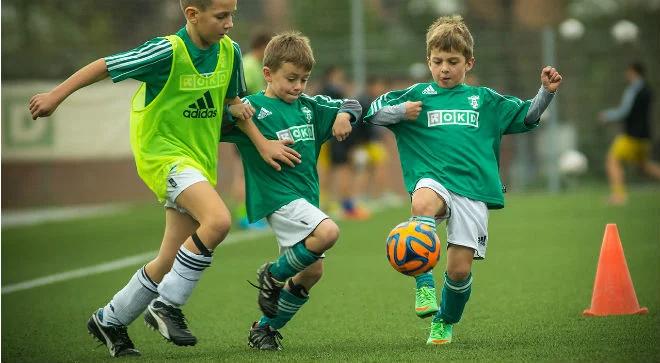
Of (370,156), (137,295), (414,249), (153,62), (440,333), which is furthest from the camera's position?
(370,156)

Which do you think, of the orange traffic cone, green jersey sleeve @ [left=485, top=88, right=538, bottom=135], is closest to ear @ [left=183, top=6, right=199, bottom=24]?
green jersey sleeve @ [left=485, top=88, right=538, bottom=135]

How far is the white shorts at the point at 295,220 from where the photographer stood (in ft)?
20.9

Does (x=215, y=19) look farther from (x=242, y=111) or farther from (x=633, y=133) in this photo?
(x=633, y=133)

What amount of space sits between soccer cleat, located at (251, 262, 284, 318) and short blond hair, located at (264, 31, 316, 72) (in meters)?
1.10

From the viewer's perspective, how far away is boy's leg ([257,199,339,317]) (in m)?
6.34

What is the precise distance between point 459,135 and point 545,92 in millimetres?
514

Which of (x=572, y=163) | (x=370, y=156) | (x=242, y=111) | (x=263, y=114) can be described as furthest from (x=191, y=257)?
(x=572, y=163)

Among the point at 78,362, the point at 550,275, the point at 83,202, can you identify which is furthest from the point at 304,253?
the point at 83,202

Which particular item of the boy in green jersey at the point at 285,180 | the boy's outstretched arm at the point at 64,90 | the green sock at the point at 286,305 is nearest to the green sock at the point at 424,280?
the boy in green jersey at the point at 285,180

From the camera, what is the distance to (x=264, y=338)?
6.58m

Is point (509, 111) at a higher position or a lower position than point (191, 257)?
higher

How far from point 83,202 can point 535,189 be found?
8.97 metres

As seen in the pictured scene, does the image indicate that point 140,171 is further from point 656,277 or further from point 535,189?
point 535,189

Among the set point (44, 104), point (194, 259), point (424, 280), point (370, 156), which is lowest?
point (370, 156)
